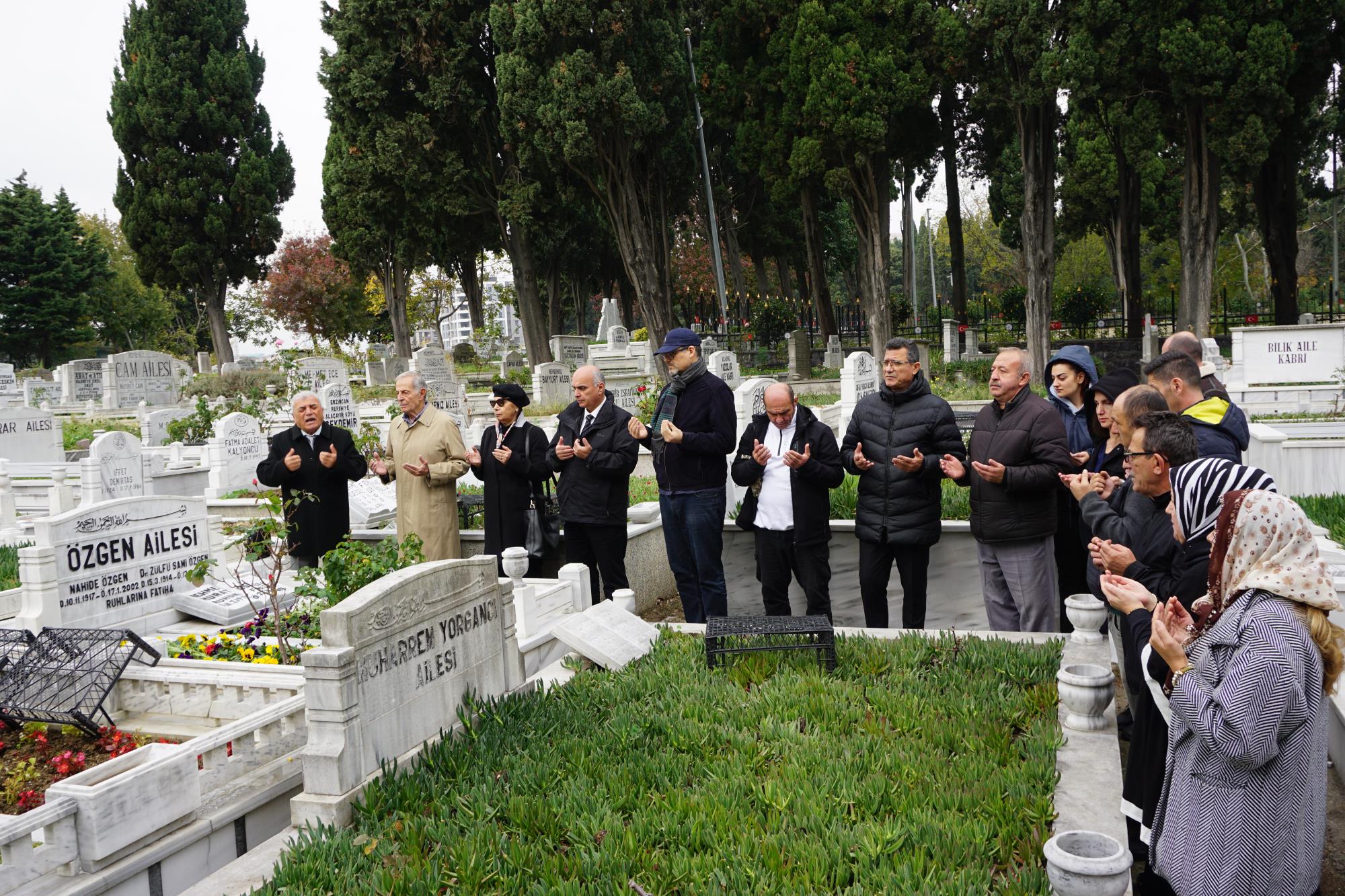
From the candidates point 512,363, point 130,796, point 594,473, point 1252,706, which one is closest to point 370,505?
point 594,473

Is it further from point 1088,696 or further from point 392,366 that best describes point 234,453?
point 392,366

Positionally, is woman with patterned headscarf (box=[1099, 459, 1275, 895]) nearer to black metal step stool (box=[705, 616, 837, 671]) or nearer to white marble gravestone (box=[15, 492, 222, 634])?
black metal step stool (box=[705, 616, 837, 671])

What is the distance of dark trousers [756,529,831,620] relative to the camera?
6652 mm

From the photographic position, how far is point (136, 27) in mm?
35438

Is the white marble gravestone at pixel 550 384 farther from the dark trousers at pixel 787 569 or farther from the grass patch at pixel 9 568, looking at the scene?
the dark trousers at pixel 787 569

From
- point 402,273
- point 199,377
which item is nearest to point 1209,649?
point 199,377

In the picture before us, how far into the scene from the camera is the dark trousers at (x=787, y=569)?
6652mm

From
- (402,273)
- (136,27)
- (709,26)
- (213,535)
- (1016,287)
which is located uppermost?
(136,27)

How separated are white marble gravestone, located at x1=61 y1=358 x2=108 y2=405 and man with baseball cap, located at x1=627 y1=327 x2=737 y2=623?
27.5m

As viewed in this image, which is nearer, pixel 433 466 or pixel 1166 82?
pixel 433 466

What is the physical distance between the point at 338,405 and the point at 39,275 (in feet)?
115

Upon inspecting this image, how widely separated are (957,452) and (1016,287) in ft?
85.9

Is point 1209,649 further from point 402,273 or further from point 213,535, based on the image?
point 402,273

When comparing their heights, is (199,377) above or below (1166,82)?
below
